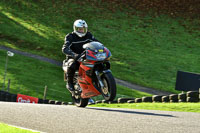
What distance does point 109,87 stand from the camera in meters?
10.5

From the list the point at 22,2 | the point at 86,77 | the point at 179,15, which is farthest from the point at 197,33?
the point at 86,77

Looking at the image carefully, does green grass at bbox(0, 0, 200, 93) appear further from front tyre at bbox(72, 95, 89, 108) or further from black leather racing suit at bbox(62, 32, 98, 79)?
black leather racing suit at bbox(62, 32, 98, 79)

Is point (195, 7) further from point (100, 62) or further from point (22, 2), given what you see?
point (100, 62)

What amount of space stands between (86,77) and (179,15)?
49.0m

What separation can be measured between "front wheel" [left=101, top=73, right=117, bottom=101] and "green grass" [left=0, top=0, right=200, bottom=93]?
22.5 meters

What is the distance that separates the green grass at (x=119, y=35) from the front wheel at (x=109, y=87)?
22502 mm

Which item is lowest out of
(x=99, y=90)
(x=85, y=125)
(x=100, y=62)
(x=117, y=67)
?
(x=85, y=125)

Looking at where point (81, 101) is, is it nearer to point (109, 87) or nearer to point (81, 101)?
point (81, 101)

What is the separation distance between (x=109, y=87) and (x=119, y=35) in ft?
135

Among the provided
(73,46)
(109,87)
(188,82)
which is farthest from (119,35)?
(109,87)

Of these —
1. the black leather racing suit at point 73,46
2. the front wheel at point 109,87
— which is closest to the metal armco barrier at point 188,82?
the black leather racing suit at point 73,46

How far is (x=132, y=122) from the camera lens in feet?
27.8

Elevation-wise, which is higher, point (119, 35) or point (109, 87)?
point (119, 35)

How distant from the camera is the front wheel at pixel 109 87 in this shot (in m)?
10.4
